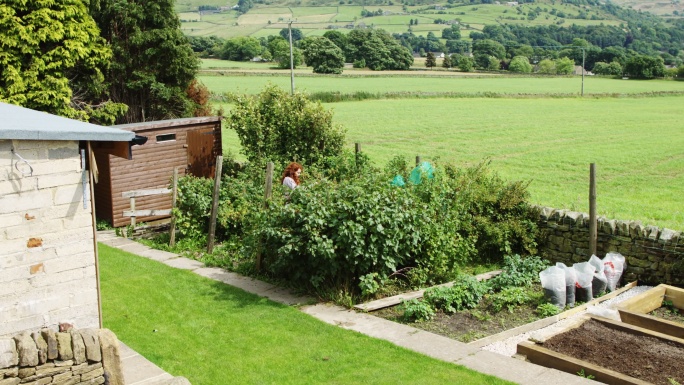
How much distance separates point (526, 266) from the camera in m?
12.4

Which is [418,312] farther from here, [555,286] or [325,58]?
[325,58]

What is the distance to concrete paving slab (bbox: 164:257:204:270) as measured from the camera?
43.0 feet

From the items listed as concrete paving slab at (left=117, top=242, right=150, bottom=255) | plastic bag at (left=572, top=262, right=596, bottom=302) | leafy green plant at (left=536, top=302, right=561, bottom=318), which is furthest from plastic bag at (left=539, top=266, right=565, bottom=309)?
concrete paving slab at (left=117, top=242, right=150, bottom=255)

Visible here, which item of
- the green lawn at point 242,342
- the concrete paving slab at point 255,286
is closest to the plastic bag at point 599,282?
the green lawn at point 242,342

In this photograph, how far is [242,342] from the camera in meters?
9.17

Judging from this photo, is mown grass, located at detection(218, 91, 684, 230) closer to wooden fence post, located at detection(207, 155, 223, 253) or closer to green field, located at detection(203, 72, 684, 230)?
green field, located at detection(203, 72, 684, 230)

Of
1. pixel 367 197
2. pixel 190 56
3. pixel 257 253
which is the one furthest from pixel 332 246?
pixel 190 56

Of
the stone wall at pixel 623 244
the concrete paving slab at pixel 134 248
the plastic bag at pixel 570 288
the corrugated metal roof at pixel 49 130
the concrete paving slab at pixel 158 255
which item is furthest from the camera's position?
the concrete paving slab at pixel 134 248

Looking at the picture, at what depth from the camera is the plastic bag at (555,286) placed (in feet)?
34.5

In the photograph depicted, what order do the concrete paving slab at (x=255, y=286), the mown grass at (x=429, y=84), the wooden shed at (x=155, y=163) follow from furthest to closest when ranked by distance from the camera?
1. the mown grass at (x=429, y=84)
2. the wooden shed at (x=155, y=163)
3. the concrete paving slab at (x=255, y=286)

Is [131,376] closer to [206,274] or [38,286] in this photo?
[38,286]

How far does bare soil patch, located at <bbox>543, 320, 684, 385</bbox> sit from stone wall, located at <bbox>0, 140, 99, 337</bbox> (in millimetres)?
5776

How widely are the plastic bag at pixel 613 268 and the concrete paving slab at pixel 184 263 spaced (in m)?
7.24

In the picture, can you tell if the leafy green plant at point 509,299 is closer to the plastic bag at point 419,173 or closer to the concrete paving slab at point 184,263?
the plastic bag at point 419,173
